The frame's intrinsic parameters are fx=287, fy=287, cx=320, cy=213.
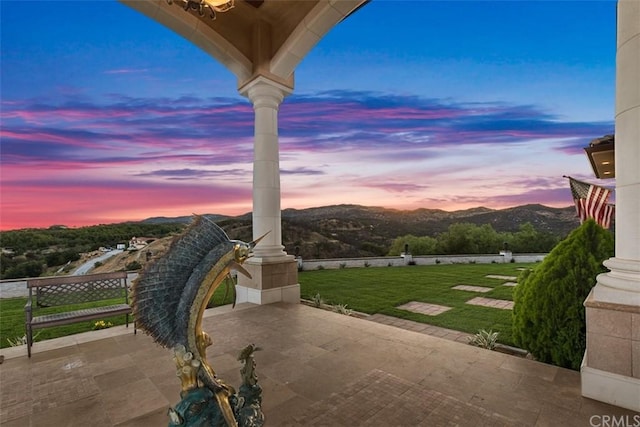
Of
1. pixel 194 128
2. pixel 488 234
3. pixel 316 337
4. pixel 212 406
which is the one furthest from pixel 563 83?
pixel 488 234

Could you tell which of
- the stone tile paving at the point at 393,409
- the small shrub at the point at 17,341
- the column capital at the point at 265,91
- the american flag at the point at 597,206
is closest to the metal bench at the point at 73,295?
the small shrub at the point at 17,341

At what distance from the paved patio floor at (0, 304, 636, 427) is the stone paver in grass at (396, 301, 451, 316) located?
2214mm

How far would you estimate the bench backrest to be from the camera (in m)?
4.09

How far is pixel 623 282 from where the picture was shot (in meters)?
2.42

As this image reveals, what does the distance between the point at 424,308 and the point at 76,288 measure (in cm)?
647

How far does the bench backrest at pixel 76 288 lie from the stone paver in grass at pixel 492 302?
7.46 metres

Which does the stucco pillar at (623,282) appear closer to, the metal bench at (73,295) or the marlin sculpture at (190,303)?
the marlin sculpture at (190,303)

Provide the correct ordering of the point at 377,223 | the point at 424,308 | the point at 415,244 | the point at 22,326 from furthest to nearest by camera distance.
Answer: the point at 377,223 → the point at 415,244 → the point at 424,308 → the point at 22,326

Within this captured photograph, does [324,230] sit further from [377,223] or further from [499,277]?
[499,277]

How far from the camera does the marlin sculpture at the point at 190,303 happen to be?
1.34m

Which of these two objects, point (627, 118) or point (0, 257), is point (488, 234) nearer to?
point (627, 118)

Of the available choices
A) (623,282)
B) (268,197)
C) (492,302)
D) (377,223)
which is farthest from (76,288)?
(377,223)

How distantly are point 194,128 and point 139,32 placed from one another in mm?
3063

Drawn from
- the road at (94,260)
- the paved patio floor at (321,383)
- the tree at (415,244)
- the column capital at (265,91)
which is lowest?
the tree at (415,244)
